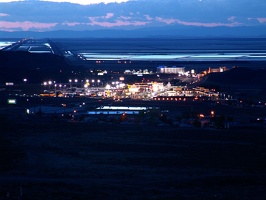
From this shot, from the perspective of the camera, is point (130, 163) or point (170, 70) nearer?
point (130, 163)

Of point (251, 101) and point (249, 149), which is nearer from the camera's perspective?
point (249, 149)

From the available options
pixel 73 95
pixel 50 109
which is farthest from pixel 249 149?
pixel 73 95

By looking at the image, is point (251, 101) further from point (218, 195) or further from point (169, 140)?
point (218, 195)

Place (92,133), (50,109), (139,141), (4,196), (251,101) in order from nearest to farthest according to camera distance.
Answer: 1. (4,196)
2. (139,141)
3. (92,133)
4. (50,109)
5. (251,101)

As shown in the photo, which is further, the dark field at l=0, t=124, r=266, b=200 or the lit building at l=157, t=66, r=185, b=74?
the lit building at l=157, t=66, r=185, b=74

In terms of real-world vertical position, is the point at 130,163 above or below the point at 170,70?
below

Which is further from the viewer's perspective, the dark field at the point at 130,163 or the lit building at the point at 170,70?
the lit building at the point at 170,70

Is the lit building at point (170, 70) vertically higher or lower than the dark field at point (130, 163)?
higher

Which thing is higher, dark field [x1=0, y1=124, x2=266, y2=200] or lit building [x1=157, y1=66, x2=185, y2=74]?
lit building [x1=157, y1=66, x2=185, y2=74]
